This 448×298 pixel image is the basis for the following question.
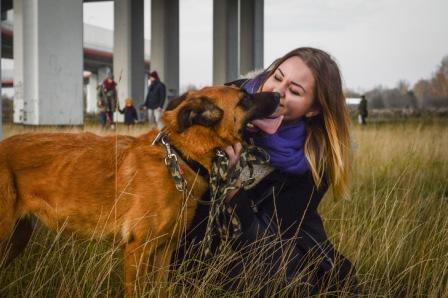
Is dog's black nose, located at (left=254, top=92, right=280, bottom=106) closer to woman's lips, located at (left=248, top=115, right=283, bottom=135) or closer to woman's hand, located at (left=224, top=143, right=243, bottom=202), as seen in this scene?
woman's lips, located at (left=248, top=115, right=283, bottom=135)

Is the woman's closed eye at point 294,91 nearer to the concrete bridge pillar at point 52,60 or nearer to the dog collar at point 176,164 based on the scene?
the dog collar at point 176,164

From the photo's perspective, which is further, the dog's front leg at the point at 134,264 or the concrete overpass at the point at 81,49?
the concrete overpass at the point at 81,49

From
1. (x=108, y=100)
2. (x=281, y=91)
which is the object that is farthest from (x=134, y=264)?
(x=108, y=100)

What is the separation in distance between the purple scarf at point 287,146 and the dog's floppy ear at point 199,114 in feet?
1.64

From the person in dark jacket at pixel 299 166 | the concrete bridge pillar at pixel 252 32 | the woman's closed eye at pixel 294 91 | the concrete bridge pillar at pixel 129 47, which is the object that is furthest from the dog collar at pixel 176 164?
the concrete bridge pillar at pixel 252 32

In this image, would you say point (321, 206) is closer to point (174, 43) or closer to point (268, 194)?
point (268, 194)

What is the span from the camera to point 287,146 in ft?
10.6

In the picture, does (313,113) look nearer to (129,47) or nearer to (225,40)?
(129,47)

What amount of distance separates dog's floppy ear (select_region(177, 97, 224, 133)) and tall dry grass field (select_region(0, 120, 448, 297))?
76 cm

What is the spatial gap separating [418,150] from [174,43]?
58.4 ft

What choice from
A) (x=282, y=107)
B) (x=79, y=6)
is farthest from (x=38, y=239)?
(x=79, y=6)

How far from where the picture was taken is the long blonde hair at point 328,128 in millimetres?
3244

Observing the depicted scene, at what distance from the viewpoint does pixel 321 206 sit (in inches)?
188

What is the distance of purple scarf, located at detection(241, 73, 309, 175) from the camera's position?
3234 millimetres
